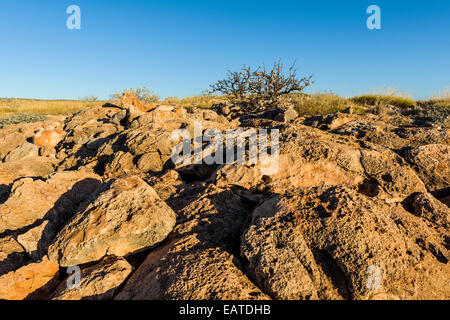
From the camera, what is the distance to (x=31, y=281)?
6.84 feet

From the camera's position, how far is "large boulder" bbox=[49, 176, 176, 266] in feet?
7.02

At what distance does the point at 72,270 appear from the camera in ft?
7.06

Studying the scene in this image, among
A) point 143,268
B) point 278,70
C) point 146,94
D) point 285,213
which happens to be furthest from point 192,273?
point 146,94

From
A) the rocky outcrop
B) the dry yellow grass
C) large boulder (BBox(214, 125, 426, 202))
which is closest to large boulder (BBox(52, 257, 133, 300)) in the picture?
the rocky outcrop

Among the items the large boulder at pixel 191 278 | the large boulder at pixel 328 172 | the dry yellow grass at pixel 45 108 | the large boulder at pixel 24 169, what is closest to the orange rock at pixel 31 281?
the large boulder at pixel 191 278

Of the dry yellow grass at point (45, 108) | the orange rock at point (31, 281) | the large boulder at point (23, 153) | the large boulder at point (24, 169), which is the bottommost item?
the orange rock at point (31, 281)

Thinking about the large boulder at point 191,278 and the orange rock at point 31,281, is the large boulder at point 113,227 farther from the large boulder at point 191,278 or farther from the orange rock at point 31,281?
the large boulder at point 191,278

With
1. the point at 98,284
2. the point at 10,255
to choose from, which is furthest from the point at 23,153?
the point at 98,284

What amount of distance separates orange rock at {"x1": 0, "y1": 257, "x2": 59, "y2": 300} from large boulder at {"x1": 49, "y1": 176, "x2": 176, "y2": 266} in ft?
0.43

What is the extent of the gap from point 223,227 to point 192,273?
30.5 inches

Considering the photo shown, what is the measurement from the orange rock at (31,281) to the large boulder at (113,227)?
0.43ft

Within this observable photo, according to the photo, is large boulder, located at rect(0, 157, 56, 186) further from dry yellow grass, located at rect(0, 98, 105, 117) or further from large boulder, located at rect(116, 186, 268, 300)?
dry yellow grass, located at rect(0, 98, 105, 117)

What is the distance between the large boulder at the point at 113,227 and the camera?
214 centimetres

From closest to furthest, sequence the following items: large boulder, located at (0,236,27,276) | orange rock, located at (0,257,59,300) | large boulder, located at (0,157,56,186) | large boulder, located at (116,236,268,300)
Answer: large boulder, located at (116,236,268,300) < orange rock, located at (0,257,59,300) < large boulder, located at (0,236,27,276) < large boulder, located at (0,157,56,186)
